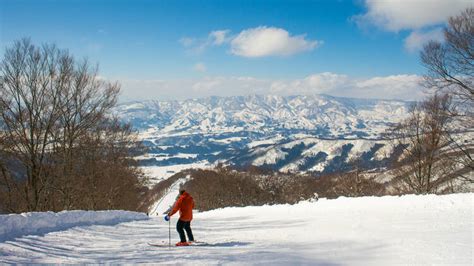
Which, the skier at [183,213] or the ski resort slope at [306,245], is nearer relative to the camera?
the ski resort slope at [306,245]

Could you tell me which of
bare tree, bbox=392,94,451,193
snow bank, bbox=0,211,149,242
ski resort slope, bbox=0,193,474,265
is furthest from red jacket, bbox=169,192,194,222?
bare tree, bbox=392,94,451,193

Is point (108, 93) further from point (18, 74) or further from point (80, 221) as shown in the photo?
point (80, 221)

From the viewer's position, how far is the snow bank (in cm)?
1081

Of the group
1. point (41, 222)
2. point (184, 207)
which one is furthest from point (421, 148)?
point (41, 222)

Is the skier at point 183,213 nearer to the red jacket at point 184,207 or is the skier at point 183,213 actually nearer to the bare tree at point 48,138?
the red jacket at point 184,207

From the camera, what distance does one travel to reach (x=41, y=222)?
492 inches

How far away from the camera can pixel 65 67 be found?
2459cm

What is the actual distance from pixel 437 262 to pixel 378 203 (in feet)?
38.5

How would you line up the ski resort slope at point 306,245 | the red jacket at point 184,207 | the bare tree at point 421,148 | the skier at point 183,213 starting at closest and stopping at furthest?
the ski resort slope at point 306,245 < the skier at point 183,213 < the red jacket at point 184,207 < the bare tree at point 421,148

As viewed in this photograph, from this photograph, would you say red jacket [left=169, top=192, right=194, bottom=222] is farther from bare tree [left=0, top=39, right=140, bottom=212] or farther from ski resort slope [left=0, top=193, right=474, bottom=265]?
bare tree [left=0, top=39, right=140, bottom=212]

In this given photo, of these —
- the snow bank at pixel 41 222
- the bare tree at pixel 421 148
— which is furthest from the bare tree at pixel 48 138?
the bare tree at pixel 421 148

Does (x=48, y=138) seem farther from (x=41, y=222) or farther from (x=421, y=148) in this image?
(x=421, y=148)

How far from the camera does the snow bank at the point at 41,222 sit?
426 inches

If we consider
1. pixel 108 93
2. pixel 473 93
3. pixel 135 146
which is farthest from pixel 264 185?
pixel 473 93
